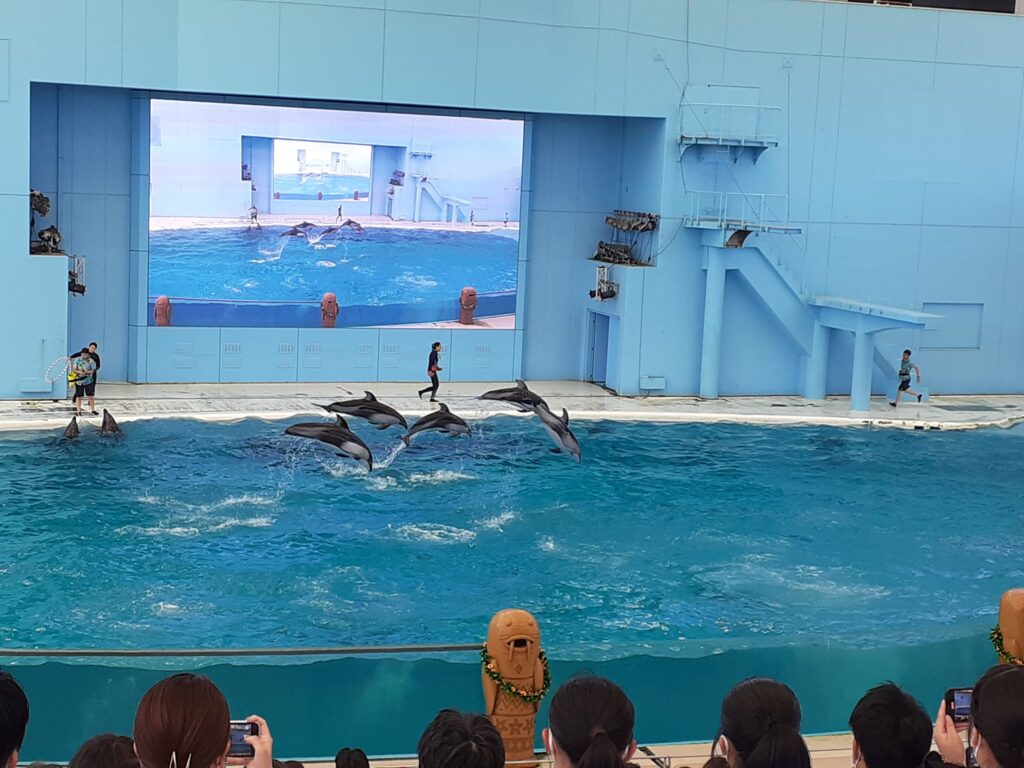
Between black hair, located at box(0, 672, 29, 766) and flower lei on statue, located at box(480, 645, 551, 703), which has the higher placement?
black hair, located at box(0, 672, 29, 766)

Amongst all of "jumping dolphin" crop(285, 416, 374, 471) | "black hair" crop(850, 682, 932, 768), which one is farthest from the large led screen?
"black hair" crop(850, 682, 932, 768)

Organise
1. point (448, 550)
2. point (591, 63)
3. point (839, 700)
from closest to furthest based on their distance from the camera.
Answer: point (839, 700), point (448, 550), point (591, 63)

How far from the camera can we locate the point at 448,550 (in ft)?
49.5

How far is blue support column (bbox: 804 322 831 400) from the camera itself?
24.9 metres

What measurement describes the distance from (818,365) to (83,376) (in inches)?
519

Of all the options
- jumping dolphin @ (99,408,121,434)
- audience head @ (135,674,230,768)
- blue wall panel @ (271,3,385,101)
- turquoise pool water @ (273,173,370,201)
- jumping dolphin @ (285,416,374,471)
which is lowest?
jumping dolphin @ (99,408,121,434)

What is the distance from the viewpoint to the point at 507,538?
51.5 ft

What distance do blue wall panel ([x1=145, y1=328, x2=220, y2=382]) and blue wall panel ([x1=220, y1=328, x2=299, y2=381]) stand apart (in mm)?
205

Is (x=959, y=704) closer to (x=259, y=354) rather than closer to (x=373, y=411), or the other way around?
(x=373, y=411)

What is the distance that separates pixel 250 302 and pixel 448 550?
9881 millimetres

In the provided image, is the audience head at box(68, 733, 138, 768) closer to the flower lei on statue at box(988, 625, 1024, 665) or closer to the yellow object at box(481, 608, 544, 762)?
the yellow object at box(481, 608, 544, 762)

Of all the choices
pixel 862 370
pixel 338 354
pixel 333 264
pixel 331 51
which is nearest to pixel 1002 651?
pixel 862 370

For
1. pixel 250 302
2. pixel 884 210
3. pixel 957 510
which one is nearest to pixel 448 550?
pixel 957 510

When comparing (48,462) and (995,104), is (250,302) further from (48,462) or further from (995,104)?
(995,104)
